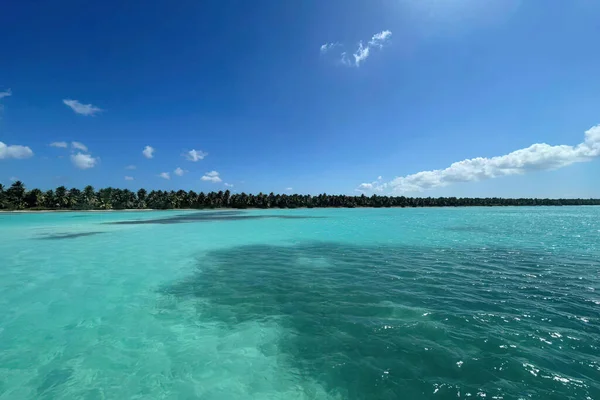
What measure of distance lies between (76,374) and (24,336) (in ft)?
11.5

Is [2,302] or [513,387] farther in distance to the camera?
[2,302]

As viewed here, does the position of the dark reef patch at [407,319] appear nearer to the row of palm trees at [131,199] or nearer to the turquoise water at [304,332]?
the turquoise water at [304,332]

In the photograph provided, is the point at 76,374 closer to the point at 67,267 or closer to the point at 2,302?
the point at 2,302

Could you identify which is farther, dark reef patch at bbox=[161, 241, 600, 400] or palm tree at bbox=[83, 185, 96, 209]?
palm tree at bbox=[83, 185, 96, 209]

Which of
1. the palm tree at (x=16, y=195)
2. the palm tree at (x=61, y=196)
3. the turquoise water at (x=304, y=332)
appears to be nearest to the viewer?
the turquoise water at (x=304, y=332)

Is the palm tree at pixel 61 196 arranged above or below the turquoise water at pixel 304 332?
above

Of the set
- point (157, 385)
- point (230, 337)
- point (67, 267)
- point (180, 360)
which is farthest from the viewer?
point (67, 267)

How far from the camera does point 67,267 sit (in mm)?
16766

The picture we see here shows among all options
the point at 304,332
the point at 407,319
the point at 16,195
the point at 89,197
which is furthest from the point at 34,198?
the point at 407,319

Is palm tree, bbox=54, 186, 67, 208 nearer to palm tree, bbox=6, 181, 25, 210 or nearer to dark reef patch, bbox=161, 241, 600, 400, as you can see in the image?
palm tree, bbox=6, 181, 25, 210

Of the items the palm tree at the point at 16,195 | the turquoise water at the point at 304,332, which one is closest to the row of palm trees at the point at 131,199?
the palm tree at the point at 16,195

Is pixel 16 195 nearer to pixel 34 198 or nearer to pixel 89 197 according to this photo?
pixel 34 198

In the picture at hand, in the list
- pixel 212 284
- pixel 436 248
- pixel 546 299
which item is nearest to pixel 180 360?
pixel 212 284

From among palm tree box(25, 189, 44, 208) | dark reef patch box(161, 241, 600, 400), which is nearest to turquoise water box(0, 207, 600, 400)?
dark reef patch box(161, 241, 600, 400)
